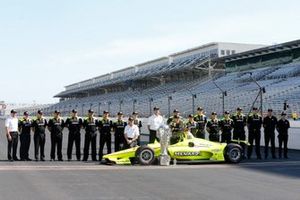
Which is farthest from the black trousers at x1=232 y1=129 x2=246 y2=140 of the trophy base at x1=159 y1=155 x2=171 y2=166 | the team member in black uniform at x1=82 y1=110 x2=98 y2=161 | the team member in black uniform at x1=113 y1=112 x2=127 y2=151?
the team member in black uniform at x1=82 y1=110 x2=98 y2=161

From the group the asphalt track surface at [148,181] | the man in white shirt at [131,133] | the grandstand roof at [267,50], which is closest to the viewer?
the asphalt track surface at [148,181]

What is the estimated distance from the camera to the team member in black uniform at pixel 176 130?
15.6 metres

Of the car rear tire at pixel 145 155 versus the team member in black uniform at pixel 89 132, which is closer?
the car rear tire at pixel 145 155

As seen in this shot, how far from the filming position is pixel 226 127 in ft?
55.9

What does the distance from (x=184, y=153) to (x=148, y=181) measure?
4.12 metres

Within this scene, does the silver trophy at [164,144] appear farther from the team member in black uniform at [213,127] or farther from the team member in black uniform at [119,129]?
the team member in black uniform at [213,127]

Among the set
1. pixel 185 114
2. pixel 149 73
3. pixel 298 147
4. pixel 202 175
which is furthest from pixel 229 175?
pixel 149 73

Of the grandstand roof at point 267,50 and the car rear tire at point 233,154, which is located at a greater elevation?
the grandstand roof at point 267,50

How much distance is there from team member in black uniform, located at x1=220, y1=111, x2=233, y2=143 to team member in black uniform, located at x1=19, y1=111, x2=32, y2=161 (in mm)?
6344

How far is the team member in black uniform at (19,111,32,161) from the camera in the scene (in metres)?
15.8

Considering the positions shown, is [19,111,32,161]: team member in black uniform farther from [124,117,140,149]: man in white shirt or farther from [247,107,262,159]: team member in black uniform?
[247,107,262,159]: team member in black uniform

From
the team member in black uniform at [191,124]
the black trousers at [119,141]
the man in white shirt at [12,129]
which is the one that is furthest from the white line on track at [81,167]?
the black trousers at [119,141]

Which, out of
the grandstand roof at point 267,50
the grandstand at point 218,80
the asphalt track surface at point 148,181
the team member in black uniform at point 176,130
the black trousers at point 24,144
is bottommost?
the asphalt track surface at point 148,181

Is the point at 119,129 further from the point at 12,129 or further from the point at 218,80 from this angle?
the point at 218,80
